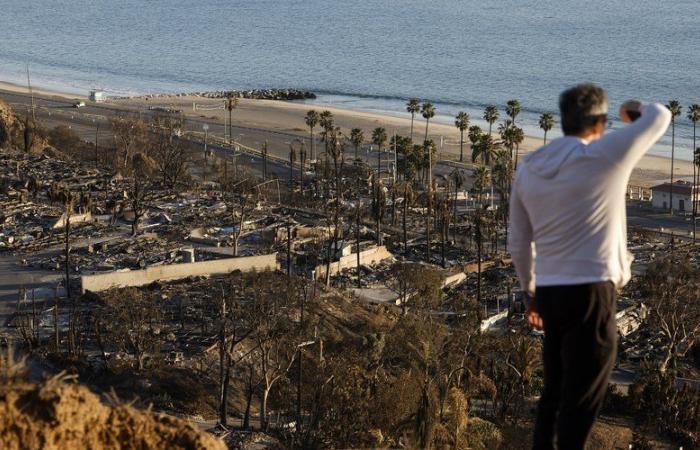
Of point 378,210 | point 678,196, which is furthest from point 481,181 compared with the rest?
point 378,210

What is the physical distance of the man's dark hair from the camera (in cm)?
455

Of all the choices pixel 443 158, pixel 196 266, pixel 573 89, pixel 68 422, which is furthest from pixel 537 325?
pixel 443 158

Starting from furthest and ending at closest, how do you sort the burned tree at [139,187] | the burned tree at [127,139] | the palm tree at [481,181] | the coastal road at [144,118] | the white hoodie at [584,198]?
the coastal road at [144,118], the burned tree at [127,139], the palm tree at [481,181], the burned tree at [139,187], the white hoodie at [584,198]

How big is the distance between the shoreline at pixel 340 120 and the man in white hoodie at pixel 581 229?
57611 mm

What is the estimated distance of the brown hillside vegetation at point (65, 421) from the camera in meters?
4.86

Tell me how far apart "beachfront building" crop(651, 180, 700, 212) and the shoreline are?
4991mm

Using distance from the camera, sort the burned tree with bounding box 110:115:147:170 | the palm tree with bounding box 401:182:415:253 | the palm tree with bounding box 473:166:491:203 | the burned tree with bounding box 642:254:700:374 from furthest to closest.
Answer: the burned tree with bounding box 110:115:147:170 → the palm tree with bounding box 473:166:491:203 → the palm tree with bounding box 401:182:415:253 → the burned tree with bounding box 642:254:700:374

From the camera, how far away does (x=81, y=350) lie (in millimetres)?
25719

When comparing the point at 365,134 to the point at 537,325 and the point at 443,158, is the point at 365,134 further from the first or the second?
the point at 537,325

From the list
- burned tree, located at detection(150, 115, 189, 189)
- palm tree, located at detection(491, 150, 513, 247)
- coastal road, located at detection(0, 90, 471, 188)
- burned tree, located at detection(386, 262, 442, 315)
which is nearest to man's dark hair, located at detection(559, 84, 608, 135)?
burned tree, located at detection(386, 262, 442, 315)

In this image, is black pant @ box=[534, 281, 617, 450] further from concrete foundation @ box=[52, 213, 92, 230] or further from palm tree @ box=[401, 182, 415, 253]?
palm tree @ box=[401, 182, 415, 253]

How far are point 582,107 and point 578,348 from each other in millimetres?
984

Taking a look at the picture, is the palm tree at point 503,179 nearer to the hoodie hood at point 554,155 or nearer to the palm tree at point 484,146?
the palm tree at point 484,146

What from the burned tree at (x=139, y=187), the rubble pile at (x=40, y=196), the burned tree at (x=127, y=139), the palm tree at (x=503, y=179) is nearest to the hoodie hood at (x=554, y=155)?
the rubble pile at (x=40, y=196)
